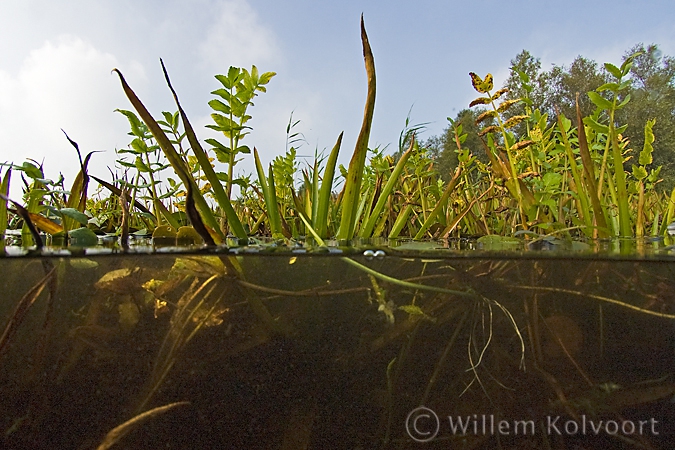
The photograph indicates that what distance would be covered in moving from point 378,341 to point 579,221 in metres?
1.48

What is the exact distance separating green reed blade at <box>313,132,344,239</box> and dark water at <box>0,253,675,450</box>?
500 millimetres

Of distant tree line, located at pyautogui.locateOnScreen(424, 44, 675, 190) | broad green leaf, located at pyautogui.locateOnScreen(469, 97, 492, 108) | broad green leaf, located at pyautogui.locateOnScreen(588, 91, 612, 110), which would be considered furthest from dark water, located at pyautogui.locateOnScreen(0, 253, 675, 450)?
distant tree line, located at pyautogui.locateOnScreen(424, 44, 675, 190)

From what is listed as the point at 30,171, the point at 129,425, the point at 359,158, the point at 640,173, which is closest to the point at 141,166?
the point at 30,171

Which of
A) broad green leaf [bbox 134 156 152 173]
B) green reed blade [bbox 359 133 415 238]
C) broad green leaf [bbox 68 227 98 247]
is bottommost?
broad green leaf [bbox 68 227 98 247]

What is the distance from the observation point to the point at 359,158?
46.9 inches

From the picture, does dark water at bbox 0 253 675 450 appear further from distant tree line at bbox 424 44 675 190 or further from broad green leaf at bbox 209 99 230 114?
distant tree line at bbox 424 44 675 190

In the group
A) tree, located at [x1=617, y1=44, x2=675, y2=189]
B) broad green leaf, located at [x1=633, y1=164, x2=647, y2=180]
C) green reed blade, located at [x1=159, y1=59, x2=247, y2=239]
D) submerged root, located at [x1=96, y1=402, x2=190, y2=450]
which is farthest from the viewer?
tree, located at [x1=617, y1=44, x2=675, y2=189]

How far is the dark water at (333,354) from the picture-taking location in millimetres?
830

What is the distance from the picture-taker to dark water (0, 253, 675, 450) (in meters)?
0.83

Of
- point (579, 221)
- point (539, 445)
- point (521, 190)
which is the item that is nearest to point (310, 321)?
point (539, 445)

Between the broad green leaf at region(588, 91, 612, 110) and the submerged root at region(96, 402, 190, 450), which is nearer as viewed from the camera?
the submerged root at region(96, 402, 190, 450)

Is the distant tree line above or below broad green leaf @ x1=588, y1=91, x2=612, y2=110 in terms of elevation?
above

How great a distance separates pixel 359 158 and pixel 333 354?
1.89ft

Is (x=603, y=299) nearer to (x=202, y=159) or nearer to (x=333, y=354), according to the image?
(x=333, y=354)
